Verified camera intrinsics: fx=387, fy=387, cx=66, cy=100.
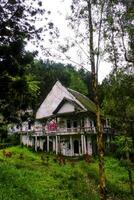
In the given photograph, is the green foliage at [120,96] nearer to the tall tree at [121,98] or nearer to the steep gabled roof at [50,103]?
the tall tree at [121,98]

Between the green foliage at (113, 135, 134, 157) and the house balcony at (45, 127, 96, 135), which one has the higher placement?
the house balcony at (45, 127, 96, 135)

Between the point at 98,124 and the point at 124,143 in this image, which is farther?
the point at 124,143

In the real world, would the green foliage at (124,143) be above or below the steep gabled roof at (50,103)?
below

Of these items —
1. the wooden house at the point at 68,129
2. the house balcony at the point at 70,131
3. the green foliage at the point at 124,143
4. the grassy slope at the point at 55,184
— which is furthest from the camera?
the wooden house at the point at 68,129

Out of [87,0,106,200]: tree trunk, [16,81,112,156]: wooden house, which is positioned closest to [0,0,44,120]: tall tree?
[87,0,106,200]: tree trunk

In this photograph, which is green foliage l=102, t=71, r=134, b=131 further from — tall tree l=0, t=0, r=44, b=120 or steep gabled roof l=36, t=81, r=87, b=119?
steep gabled roof l=36, t=81, r=87, b=119

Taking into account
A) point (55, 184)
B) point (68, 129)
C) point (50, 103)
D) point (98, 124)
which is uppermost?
point (50, 103)

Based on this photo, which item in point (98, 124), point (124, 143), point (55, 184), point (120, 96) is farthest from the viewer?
point (124, 143)

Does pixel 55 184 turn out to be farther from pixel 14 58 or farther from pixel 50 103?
pixel 50 103

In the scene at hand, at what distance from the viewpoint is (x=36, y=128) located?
59.9m

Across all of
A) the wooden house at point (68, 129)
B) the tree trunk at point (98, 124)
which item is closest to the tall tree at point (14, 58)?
the tree trunk at point (98, 124)

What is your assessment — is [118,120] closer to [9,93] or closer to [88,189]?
[88,189]

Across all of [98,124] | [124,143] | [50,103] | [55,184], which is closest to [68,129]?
[50,103]

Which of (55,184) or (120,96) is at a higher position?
(120,96)
